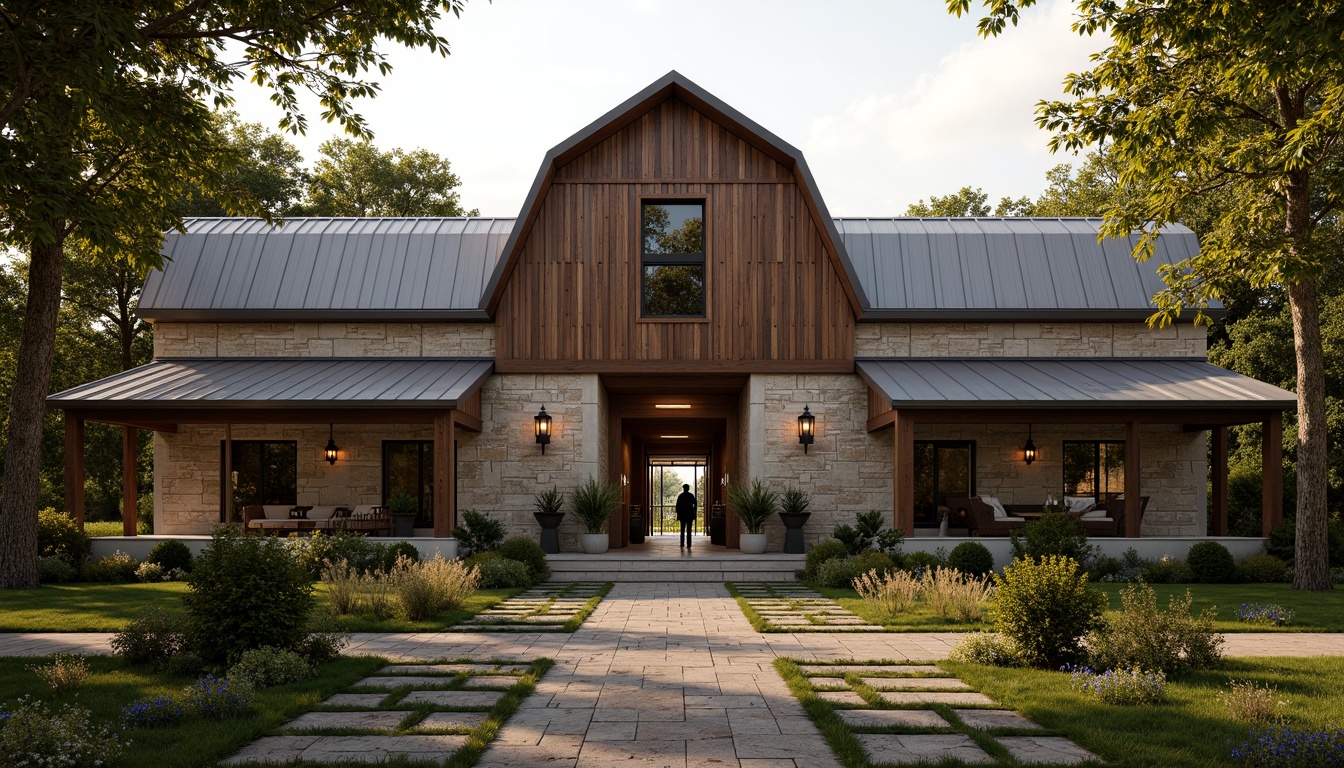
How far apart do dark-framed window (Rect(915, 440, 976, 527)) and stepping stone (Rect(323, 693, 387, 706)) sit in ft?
46.9

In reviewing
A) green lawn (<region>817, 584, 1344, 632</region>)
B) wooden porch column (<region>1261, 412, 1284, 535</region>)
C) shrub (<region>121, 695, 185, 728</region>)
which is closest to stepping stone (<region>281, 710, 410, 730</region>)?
shrub (<region>121, 695, 185, 728</region>)

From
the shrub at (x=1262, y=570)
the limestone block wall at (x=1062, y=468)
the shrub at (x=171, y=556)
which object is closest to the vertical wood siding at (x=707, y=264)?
the limestone block wall at (x=1062, y=468)

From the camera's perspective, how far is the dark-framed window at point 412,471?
19297 mm

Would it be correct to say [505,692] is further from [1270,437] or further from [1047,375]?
[1270,437]

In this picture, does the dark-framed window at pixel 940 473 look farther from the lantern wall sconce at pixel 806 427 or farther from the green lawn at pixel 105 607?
the green lawn at pixel 105 607

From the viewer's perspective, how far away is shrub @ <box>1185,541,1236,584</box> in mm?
15469

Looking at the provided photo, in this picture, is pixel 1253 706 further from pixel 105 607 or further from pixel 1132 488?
pixel 105 607

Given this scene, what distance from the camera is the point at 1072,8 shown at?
10195mm

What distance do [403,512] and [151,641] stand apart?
934cm

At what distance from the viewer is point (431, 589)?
431 inches

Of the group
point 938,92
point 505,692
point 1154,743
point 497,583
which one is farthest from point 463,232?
point 1154,743

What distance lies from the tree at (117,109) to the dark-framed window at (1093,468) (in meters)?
14.4

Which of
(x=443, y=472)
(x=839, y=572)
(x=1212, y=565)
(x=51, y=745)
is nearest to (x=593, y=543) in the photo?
(x=443, y=472)

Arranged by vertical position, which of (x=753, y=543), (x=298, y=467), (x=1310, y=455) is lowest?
(x=753, y=543)
